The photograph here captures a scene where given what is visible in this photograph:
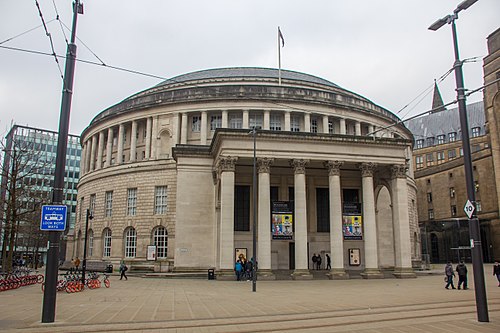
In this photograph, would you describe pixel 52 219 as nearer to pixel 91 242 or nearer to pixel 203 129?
pixel 203 129

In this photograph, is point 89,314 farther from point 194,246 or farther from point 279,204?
point 194,246

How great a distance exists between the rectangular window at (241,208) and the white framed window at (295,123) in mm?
12489

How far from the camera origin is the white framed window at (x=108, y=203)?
2115 inches

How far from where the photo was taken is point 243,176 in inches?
1642

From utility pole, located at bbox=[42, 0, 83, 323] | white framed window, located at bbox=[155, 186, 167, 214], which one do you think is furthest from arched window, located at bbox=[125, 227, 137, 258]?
utility pole, located at bbox=[42, 0, 83, 323]

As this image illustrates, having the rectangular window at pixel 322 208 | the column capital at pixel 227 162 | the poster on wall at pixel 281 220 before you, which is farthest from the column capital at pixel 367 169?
the column capital at pixel 227 162

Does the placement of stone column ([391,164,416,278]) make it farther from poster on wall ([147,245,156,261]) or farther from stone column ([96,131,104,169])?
stone column ([96,131,104,169])

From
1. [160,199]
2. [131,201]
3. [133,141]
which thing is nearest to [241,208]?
[160,199]

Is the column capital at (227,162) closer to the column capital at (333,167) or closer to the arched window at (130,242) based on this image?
the column capital at (333,167)

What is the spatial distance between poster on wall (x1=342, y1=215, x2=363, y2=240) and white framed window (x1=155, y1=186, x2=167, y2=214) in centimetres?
2216

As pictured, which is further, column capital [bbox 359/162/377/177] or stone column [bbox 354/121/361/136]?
stone column [bbox 354/121/361/136]

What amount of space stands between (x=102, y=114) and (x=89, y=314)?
50264 mm

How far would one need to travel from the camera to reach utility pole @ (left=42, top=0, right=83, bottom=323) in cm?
1257

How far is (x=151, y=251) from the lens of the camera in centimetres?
4603
